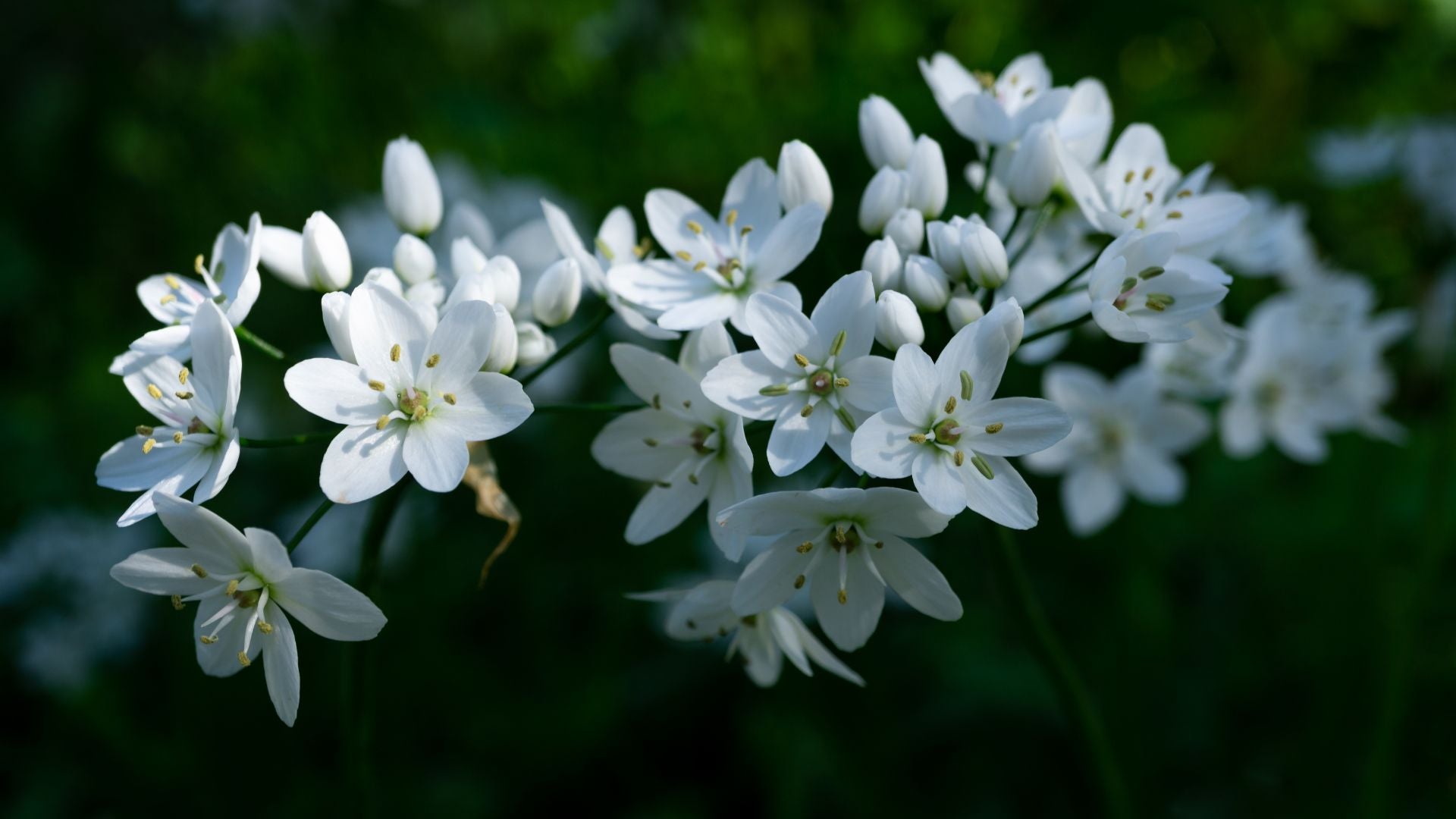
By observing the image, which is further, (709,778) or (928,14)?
(928,14)

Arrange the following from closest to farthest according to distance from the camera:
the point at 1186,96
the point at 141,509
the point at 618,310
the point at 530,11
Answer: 1. the point at 141,509
2. the point at 618,310
3. the point at 1186,96
4. the point at 530,11

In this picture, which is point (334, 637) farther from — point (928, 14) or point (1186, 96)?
point (928, 14)

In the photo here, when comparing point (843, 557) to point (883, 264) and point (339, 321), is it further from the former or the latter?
point (339, 321)

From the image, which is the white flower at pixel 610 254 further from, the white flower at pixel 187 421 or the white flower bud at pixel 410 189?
the white flower at pixel 187 421

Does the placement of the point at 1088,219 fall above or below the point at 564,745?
above

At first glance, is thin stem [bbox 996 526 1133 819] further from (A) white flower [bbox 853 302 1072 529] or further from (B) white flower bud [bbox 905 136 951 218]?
(B) white flower bud [bbox 905 136 951 218]

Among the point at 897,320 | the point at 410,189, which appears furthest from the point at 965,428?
the point at 410,189

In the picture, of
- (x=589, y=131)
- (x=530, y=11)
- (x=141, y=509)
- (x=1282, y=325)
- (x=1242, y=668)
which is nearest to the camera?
(x=141, y=509)

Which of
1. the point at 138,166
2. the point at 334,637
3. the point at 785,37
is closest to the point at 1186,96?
the point at 785,37
